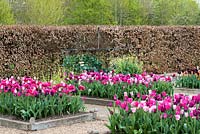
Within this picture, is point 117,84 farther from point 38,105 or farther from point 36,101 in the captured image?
point 38,105

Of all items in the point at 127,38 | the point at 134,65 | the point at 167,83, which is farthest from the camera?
the point at 127,38

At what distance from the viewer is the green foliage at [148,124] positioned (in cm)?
703

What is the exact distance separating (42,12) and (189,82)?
2378cm

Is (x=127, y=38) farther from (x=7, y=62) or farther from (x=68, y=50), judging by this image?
(x=7, y=62)

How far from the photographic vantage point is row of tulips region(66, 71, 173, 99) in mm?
11750

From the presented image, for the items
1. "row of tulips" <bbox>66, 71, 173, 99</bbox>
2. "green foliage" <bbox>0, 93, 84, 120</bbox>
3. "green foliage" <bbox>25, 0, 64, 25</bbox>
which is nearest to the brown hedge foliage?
"row of tulips" <bbox>66, 71, 173, 99</bbox>

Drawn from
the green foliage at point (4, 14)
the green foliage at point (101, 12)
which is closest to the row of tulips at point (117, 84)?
the green foliage at point (101, 12)

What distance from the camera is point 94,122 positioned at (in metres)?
9.53

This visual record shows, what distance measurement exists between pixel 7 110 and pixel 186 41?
14862 mm

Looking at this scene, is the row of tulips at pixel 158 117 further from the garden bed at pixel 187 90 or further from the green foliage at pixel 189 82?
the green foliage at pixel 189 82

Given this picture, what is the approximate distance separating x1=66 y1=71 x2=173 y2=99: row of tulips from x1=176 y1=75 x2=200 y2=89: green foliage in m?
2.31

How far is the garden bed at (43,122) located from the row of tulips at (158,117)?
1.52 m

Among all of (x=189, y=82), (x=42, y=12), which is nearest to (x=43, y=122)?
(x=189, y=82)

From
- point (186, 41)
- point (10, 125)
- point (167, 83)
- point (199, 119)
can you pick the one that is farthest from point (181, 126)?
point (186, 41)
